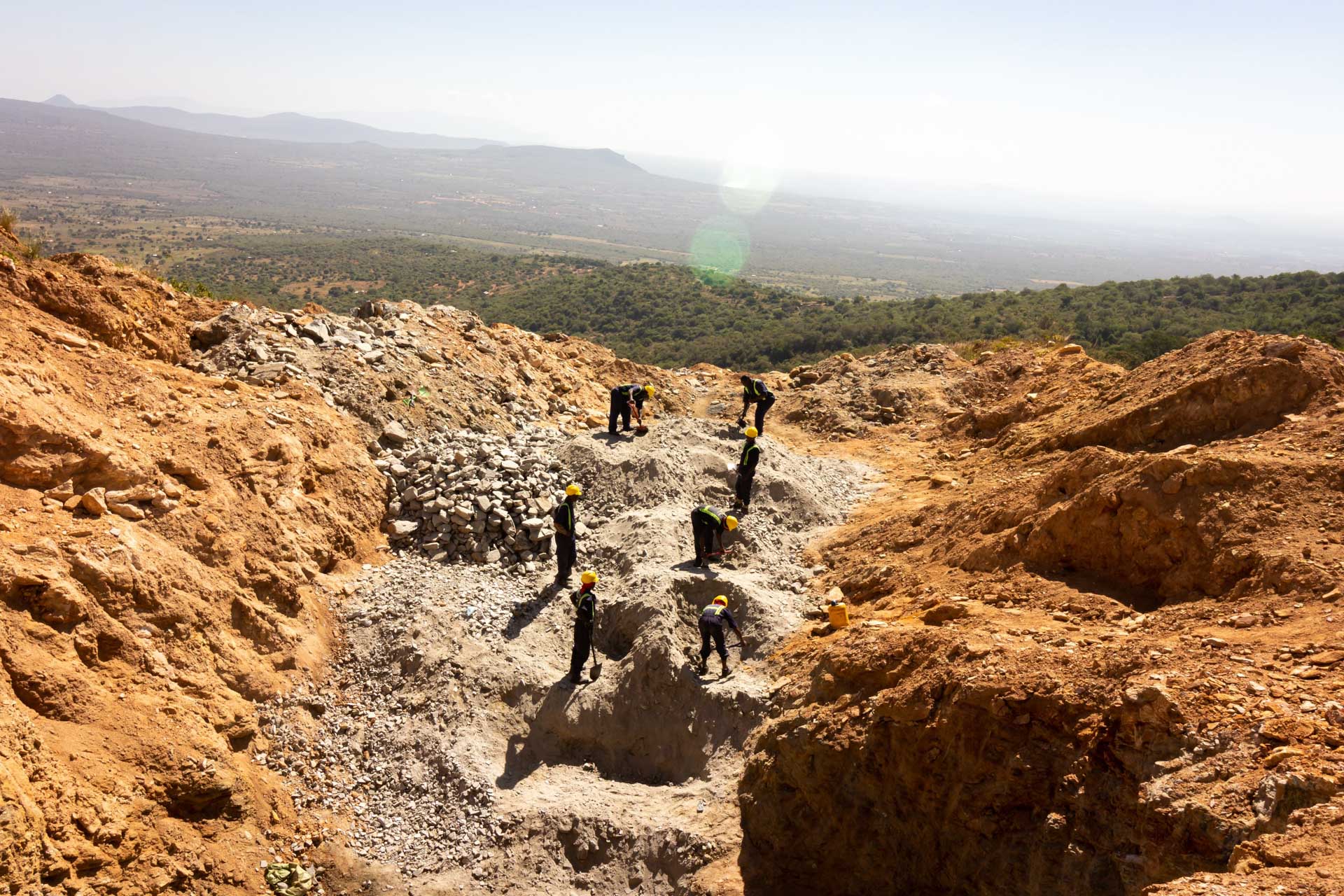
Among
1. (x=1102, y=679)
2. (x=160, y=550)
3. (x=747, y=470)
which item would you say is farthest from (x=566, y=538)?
(x=1102, y=679)

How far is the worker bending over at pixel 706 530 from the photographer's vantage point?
9273 millimetres

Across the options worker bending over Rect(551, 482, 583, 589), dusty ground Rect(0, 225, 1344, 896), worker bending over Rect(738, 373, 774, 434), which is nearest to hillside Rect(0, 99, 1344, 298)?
dusty ground Rect(0, 225, 1344, 896)

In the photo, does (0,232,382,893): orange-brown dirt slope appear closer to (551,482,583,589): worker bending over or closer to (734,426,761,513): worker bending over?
(551,482,583,589): worker bending over

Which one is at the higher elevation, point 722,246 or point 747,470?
point 722,246

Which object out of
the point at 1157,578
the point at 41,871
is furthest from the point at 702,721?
the point at 41,871

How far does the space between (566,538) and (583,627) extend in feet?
5.23

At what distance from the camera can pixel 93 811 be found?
222 inches

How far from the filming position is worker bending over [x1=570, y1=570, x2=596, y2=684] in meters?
8.26

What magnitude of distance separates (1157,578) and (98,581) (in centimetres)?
1020

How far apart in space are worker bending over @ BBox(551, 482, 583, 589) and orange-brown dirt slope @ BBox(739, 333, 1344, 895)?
3217mm

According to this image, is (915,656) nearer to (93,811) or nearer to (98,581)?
(93,811)

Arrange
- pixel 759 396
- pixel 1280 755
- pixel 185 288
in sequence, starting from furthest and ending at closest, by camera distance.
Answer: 1. pixel 185 288
2. pixel 759 396
3. pixel 1280 755

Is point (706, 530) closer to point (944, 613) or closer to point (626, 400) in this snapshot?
point (944, 613)

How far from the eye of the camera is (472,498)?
411 inches
